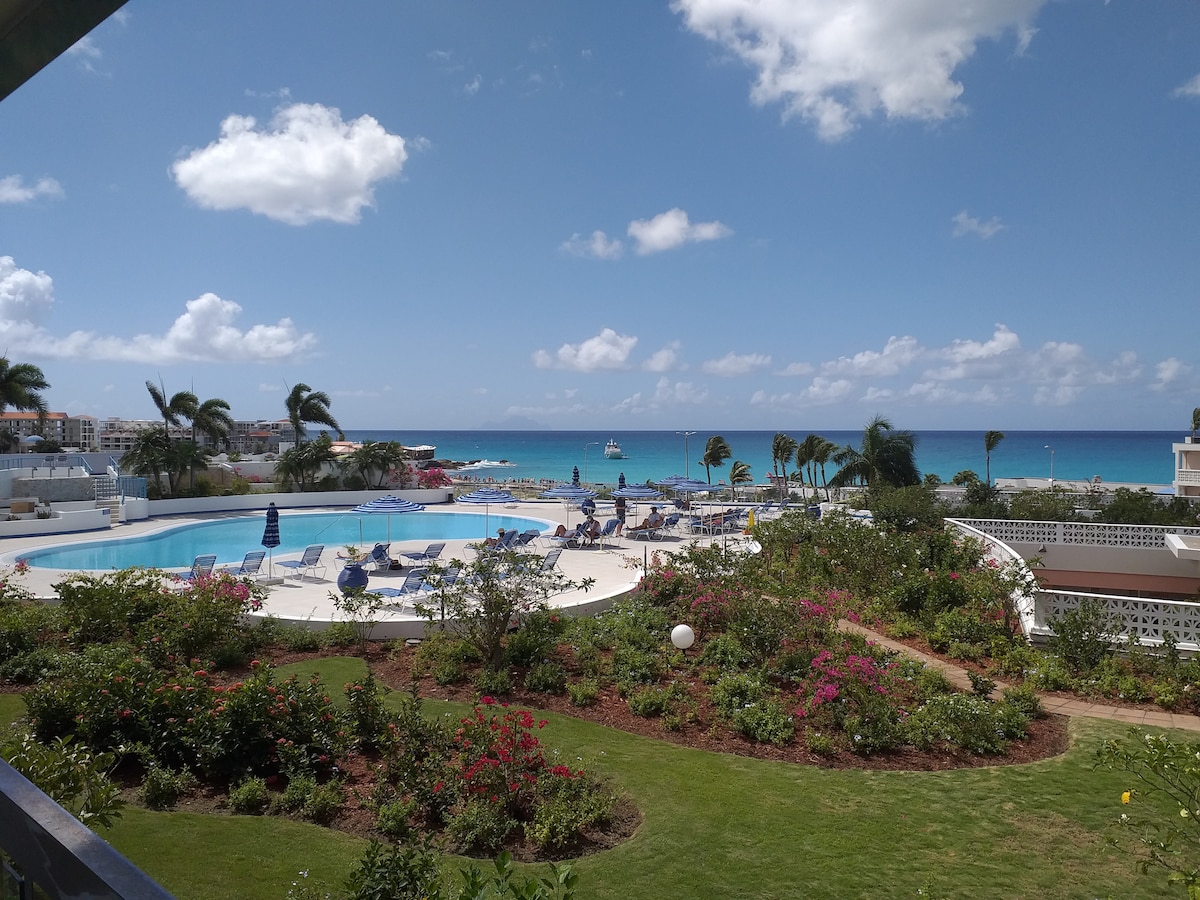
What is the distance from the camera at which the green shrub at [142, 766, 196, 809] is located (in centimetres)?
598

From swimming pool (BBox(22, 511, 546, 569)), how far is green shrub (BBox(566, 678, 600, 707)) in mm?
11558

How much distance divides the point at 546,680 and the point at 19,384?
3064 cm

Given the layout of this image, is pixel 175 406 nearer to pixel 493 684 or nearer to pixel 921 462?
pixel 493 684

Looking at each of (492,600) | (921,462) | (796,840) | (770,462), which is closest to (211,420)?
(492,600)

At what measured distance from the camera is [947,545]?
570 inches

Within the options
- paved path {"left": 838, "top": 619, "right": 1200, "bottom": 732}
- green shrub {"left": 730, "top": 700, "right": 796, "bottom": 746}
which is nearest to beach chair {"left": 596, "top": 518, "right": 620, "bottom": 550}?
paved path {"left": 838, "top": 619, "right": 1200, "bottom": 732}

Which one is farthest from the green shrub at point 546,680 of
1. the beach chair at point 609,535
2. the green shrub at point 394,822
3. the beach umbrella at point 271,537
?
the beach chair at point 609,535

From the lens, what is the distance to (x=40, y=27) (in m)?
1.77

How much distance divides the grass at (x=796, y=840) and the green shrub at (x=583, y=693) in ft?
4.52

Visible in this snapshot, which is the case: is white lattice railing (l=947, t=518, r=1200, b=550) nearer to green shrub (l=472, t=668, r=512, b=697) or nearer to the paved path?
the paved path

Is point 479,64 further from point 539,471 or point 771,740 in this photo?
point 539,471

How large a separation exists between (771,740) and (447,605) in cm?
446

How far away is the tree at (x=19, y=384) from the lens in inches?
1158

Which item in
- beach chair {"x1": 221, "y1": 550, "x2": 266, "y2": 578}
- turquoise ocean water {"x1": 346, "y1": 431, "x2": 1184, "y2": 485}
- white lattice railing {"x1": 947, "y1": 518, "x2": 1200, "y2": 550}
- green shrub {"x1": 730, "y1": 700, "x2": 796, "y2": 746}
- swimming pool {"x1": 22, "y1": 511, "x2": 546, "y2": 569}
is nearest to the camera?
green shrub {"x1": 730, "y1": 700, "x2": 796, "y2": 746}
